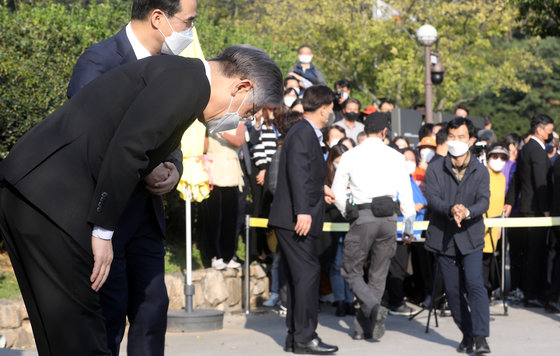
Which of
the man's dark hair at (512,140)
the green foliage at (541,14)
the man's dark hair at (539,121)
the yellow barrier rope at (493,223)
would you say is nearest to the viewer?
the yellow barrier rope at (493,223)

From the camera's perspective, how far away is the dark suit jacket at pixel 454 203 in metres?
7.88

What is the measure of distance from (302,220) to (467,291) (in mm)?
1613

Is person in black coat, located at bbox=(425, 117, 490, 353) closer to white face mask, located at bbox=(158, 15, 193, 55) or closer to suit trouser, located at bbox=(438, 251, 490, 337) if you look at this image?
suit trouser, located at bbox=(438, 251, 490, 337)

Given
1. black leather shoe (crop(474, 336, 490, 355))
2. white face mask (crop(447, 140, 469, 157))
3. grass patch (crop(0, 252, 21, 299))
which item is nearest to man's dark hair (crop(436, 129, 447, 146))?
white face mask (crop(447, 140, 469, 157))

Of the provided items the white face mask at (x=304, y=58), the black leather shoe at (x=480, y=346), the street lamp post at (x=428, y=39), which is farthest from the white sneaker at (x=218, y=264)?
the street lamp post at (x=428, y=39)

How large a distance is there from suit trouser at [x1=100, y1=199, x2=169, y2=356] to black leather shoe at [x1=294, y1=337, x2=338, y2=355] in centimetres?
360

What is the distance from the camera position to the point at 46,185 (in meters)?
3.32

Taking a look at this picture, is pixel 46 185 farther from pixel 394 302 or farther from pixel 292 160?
pixel 394 302

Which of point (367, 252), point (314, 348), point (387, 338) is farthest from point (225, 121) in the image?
point (387, 338)

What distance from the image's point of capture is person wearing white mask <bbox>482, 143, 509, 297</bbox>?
33.8 feet

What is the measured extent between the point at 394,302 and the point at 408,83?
78.3 ft

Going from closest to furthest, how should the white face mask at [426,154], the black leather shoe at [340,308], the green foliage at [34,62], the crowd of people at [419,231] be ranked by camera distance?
1. the green foliage at [34,62]
2. the black leather shoe at [340,308]
3. the crowd of people at [419,231]
4. the white face mask at [426,154]

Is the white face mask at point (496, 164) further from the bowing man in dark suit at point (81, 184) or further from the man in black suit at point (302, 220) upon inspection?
the bowing man in dark suit at point (81, 184)

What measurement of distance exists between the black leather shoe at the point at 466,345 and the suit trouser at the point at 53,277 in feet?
16.5
